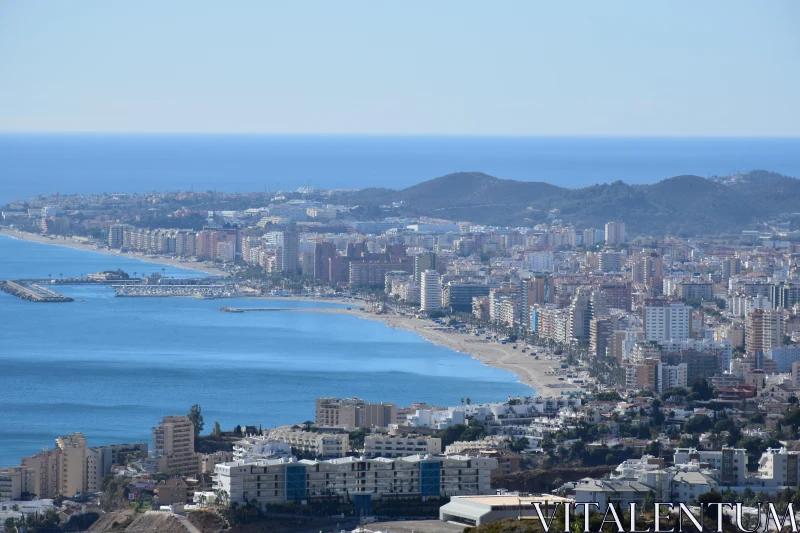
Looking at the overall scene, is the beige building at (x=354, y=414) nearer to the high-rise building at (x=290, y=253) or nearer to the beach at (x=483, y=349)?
the beach at (x=483, y=349)

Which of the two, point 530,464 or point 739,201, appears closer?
point 530,464

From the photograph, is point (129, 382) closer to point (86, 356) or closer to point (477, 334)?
point (86, 356)

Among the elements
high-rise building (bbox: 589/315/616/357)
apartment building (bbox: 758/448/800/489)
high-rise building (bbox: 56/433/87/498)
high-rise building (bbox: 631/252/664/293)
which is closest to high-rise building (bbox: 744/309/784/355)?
high-rise building (bbox: 589/315/616/357)

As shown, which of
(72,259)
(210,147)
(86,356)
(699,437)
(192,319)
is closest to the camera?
(699,437)

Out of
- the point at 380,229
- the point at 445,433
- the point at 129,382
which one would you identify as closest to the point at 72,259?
the point at 380,229

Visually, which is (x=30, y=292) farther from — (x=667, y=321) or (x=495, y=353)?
(x=667, y=321)
